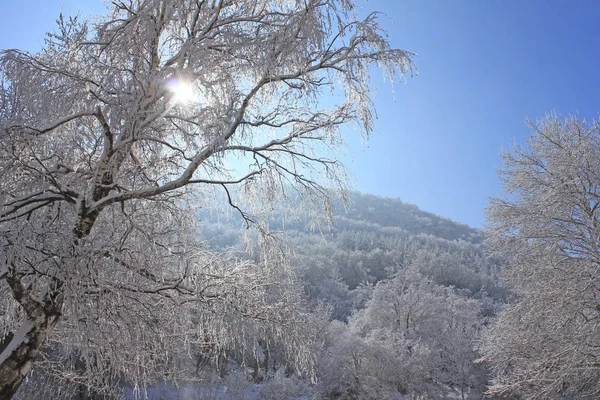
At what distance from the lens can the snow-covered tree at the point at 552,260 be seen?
7.84 metres

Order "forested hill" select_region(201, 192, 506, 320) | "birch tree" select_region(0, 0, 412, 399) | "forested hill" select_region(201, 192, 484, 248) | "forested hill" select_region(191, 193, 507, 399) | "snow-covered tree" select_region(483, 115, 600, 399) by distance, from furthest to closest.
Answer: "forested hill" select_region(201, 192, 484, 248) < "forested hill" select_region(201, 192, 506, 320) < "forested hill" select_region(191, 193, 507, 399) < "snow-covered tree" select_region(483, 115, 600, 399) < "birch tree" select_region(0, 0, 412, 399)

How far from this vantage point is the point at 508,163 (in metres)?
10.3

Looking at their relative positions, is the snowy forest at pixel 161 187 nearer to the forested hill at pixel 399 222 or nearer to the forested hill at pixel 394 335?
the forested hill at pixel 394 335

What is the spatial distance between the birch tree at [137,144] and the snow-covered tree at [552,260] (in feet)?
22.8

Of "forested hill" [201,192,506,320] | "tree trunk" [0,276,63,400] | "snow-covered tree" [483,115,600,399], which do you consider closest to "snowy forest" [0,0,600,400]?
"tree trunk" [0,276,63,400]

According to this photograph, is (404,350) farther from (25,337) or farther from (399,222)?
(399,222)

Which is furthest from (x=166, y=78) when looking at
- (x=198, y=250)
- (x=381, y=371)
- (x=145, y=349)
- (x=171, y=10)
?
(x=381, y=371)

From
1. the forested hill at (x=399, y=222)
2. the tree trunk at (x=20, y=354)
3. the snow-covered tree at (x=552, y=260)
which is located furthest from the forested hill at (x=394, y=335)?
the forested hill at (x=399, y=222)

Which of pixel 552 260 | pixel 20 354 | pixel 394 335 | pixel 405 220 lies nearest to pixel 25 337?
pixel 20 354

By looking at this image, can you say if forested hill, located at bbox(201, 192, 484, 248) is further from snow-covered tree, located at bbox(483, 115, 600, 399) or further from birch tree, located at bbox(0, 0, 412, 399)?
birch tree, located at bbox(0, 0, 412, 399)

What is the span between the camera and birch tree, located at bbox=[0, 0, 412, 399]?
309 centimetres

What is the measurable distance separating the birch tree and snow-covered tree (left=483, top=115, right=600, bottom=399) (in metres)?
6.96

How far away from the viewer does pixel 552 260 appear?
8.59 m

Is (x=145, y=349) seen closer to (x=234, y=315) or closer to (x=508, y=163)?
(x=234, y=315)
